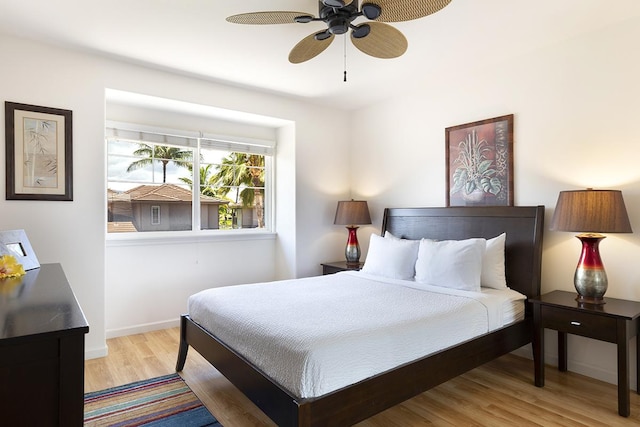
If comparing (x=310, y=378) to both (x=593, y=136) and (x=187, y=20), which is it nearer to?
(x=187, y=20)

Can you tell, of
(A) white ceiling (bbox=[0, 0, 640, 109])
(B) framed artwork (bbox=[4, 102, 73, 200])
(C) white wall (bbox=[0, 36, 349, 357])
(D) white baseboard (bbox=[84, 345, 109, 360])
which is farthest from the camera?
(D) white baseboard (bbox=[84, 345, 109, 360])

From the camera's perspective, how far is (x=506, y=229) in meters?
3.12

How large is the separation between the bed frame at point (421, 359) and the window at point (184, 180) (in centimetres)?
163

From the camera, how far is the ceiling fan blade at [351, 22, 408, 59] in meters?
2.15

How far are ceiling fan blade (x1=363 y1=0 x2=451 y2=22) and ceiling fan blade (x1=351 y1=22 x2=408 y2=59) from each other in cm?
15

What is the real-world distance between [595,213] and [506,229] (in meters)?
0.77

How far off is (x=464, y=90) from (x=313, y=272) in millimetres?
2571

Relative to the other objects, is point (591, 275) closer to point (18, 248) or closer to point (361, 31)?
point (361, 31)

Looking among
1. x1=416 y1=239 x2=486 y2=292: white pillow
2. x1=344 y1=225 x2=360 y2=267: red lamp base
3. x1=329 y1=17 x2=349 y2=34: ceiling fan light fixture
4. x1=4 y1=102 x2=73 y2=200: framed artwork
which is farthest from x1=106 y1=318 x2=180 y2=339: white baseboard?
x1=329 y1=17 x2=349 y2=34: ceiling fan light fixture

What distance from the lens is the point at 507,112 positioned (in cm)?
322

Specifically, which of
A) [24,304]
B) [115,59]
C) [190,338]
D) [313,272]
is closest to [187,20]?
[115,59]

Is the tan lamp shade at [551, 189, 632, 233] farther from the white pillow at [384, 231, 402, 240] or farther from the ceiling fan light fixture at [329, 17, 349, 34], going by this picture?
the ceiling fan light fixture at [329, 17, 349, 34]

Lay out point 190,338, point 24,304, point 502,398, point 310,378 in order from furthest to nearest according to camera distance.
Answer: point 190,338 < point 502,398 < point 310,378 < point 24,304

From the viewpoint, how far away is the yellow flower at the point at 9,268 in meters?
1.90
